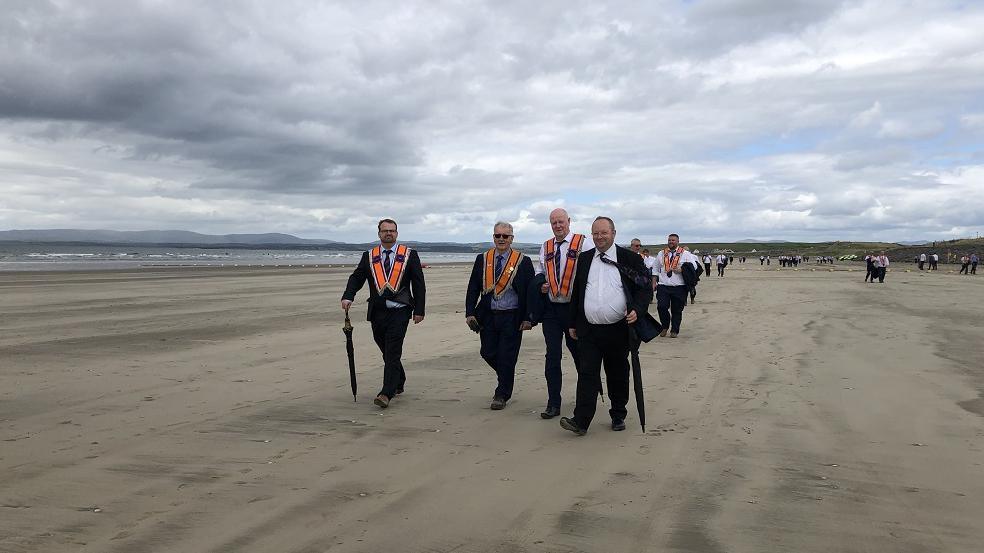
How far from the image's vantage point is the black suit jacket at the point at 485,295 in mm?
7191

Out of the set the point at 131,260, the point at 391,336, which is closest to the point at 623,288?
the point at 391,336

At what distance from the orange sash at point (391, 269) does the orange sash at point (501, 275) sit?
0.95 metres

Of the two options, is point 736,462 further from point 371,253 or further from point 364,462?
point 371,253

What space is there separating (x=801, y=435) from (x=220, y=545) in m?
4.88

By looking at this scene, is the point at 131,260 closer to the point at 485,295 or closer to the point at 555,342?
the point at 485,295

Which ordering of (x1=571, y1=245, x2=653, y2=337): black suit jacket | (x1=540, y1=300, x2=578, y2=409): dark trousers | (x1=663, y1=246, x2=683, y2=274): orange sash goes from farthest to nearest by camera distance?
(x1=663, y1=246, x2=683, y2=274): orange sash → (x1=540, y1=300, x2=578, y2=409): dark trousers → (x1=571, y1=245, x2=653, y2=337): black suit jacket

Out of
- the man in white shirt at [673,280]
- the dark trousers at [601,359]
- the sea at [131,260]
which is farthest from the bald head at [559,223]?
the sea at [131,260]

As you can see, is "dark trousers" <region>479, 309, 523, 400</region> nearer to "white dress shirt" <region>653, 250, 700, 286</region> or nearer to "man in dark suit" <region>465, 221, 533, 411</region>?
"man in dark suit" <region>465, 221, 533, 411</region>

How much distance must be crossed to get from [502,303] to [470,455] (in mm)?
2083

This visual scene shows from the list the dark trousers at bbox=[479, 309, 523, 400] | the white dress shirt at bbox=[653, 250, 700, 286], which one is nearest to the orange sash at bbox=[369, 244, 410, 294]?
the dark trousers at bbox=[479, 309, 523, 400]

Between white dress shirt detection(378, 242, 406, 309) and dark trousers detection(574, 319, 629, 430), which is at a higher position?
white dress shirt detection(378, 242, 406, 309)

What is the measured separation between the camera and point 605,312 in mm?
6219

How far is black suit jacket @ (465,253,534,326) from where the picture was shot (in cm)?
719

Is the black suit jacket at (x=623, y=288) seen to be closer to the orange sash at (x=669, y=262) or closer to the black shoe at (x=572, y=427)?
the black shoe at (x=572, y=427)
